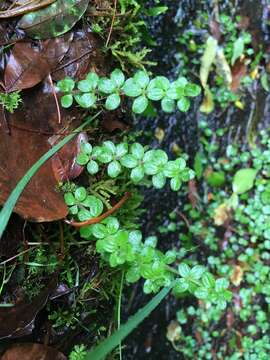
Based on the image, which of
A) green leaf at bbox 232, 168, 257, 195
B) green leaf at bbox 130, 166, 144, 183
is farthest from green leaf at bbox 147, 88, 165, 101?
green leaf at bbox 232, 168, 257, 195

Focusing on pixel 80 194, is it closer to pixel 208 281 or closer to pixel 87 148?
pixel 87 148

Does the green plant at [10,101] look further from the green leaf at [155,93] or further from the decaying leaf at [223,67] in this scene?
the decaying leaf at [223,67]

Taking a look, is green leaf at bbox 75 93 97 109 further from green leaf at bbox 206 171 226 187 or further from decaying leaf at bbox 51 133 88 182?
Answer: green leaf at bbox 206 171 226 187

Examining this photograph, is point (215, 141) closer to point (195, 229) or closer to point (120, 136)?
point (195, 229)

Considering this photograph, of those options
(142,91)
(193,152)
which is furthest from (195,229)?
(142,91)

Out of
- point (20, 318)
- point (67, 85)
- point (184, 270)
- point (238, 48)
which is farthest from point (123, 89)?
point (238, 48)
